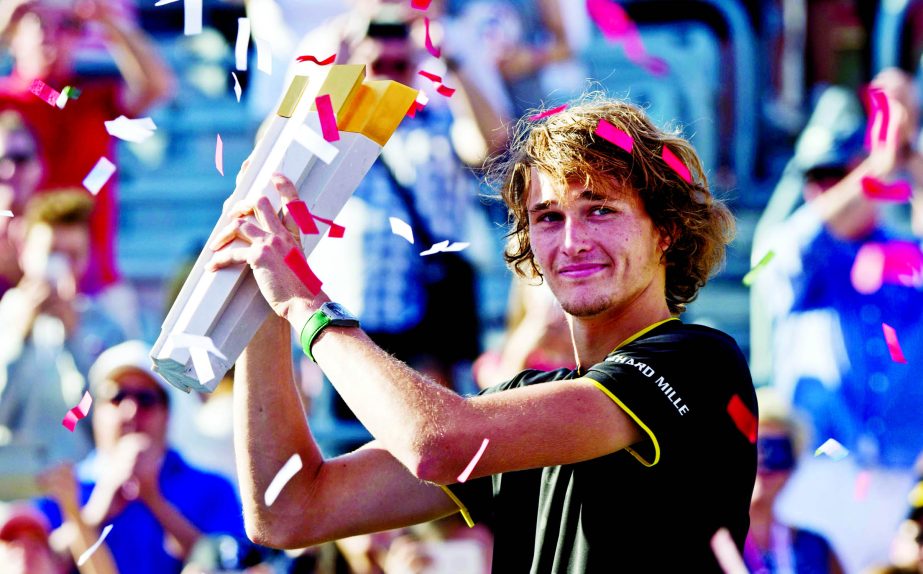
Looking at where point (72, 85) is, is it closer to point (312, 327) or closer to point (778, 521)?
point (778, 521)

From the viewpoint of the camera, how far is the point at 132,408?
17.4ft

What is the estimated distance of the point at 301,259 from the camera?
2551mm

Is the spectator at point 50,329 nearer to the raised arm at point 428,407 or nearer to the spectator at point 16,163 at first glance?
the spectator at point 16,163

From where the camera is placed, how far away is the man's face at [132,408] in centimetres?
530

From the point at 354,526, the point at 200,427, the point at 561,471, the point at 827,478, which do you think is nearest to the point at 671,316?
the point at 561,471

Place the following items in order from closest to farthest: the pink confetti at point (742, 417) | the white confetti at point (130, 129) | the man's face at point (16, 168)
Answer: the pink confetti at point (742, 417), the white confetti at point (130, 129), the man's face at point (16, 168)

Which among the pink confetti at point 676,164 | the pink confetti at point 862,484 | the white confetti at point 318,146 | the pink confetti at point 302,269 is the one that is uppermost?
the white confetti at point 318,146

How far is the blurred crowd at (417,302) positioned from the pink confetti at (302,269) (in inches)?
85.3

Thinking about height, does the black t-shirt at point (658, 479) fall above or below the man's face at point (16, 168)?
above

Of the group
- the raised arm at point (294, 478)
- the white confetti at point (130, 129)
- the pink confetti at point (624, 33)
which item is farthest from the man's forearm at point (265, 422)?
the pink confetti at point (624, 33)

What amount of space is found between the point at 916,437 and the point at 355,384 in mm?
3509

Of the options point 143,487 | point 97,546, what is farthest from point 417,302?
point 97,546

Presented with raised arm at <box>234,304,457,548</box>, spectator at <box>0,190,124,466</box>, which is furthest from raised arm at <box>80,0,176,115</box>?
raised arm at <box>234,304,457,548</box>

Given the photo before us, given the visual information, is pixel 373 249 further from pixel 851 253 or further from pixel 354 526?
pixel 354 526
